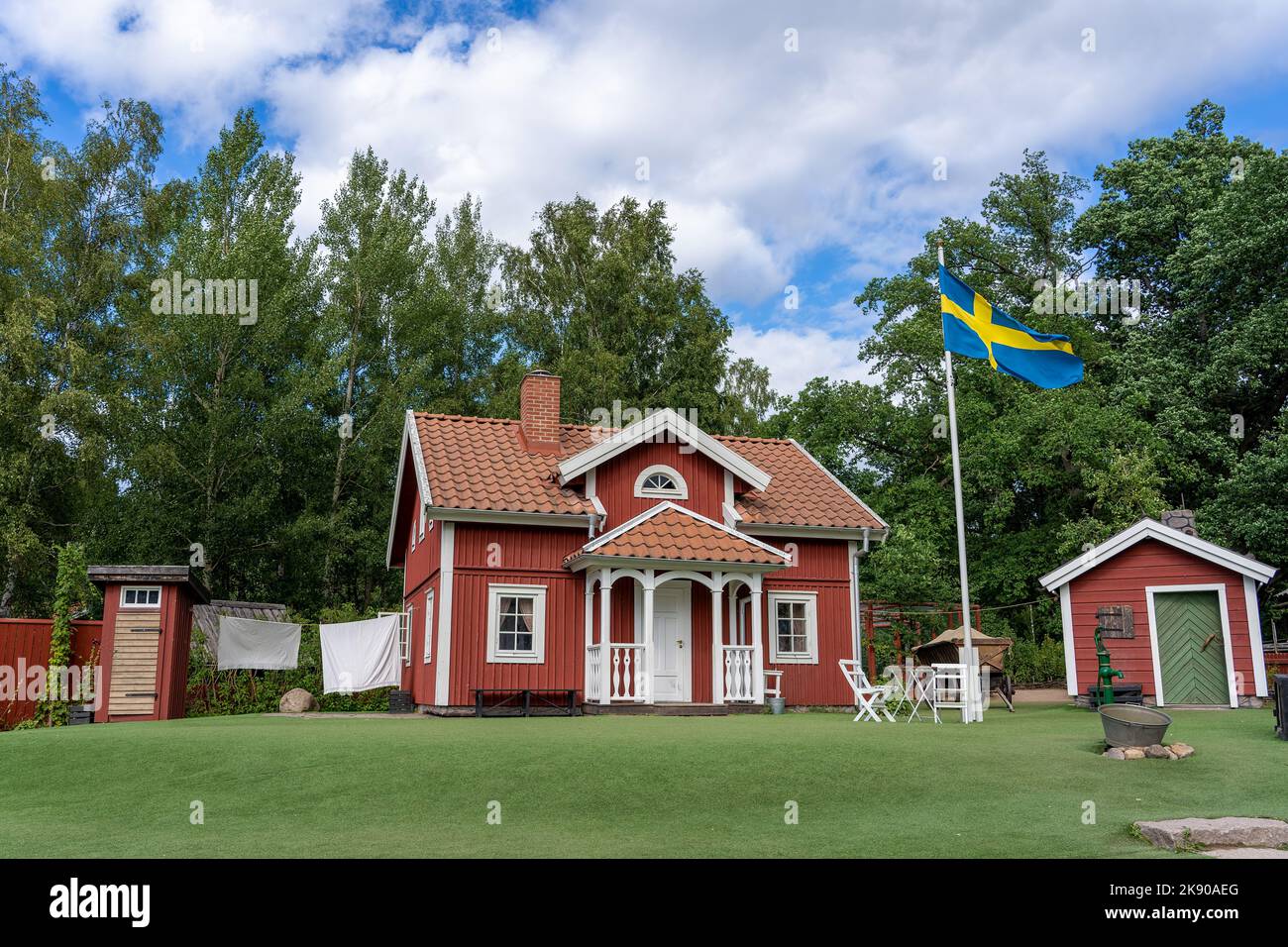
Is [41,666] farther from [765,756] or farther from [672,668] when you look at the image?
[765,756]

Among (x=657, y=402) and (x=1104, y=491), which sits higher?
(x=657, y=402)

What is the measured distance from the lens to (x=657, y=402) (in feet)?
120

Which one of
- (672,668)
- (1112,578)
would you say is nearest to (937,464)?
(1112,578)

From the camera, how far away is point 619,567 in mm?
17766

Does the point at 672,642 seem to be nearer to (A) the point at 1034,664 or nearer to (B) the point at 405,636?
(B) the point at 405,636

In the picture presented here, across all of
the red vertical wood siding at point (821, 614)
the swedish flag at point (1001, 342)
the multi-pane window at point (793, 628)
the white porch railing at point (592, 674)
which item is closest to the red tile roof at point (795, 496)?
the red vertical wood siding at point (821, 614)

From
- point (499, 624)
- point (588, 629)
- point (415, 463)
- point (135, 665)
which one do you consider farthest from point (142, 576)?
point (588, 629)

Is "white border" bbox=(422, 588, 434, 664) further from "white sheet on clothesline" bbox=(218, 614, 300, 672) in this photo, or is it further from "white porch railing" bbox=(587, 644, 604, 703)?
"white sheet on clothesline" bbox=(218, 614, 300, 672)

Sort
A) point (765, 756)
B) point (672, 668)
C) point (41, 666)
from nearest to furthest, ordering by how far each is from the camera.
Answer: point (765, 756) < point (41, 666) < point (672, 668)

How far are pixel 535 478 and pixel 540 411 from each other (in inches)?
72.5

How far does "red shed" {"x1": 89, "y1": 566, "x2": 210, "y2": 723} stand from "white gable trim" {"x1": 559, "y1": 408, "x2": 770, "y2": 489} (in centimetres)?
725

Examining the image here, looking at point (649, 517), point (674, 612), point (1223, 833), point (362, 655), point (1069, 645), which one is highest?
point (649, 517)
